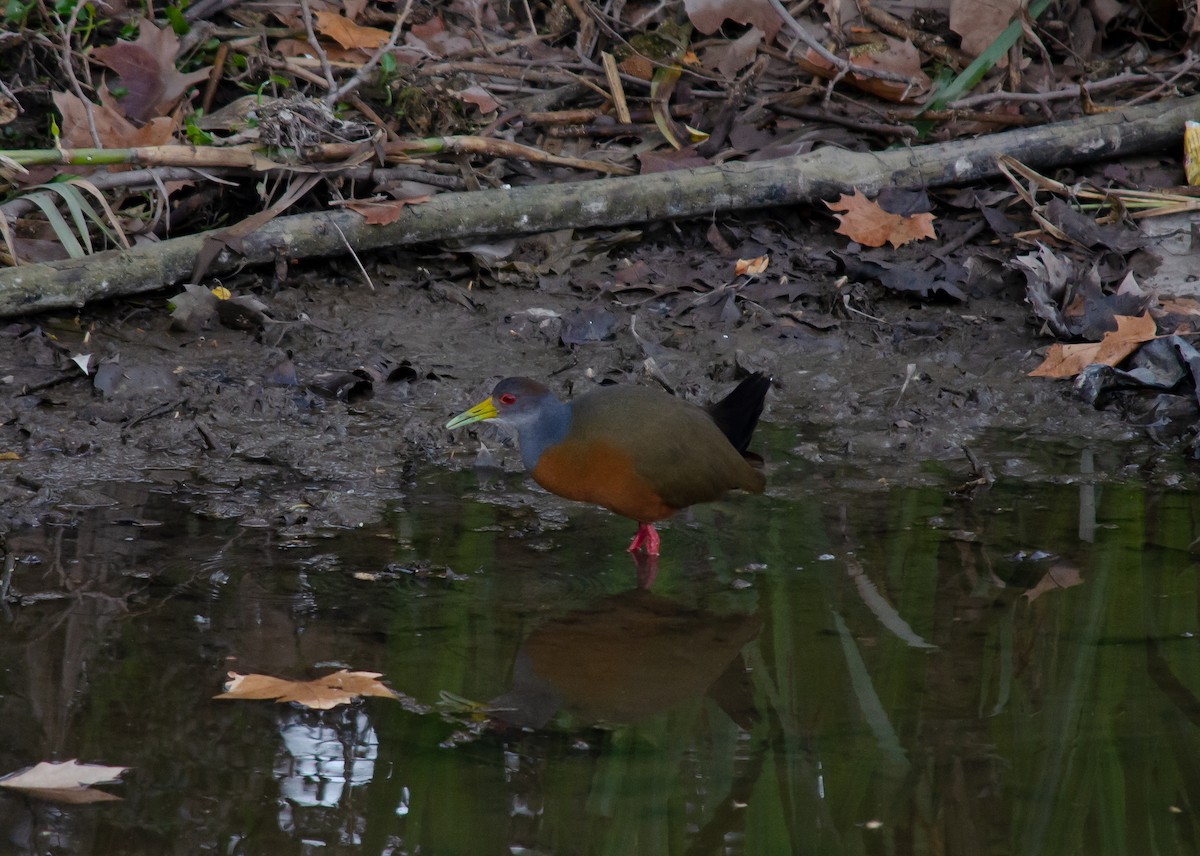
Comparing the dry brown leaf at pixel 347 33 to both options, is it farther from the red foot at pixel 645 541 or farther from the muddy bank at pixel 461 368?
the red foot at pixel 645 541

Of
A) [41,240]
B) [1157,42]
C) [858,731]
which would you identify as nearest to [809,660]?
[858,731]

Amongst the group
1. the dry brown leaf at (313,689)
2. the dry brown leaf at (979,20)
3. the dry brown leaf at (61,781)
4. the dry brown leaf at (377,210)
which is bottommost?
the dry brown leaf at (61,781)

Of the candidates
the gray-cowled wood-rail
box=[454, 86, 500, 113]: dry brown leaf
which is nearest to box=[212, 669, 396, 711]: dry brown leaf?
the gray-cowled wood-rail

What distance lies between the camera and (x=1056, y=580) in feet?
13.0

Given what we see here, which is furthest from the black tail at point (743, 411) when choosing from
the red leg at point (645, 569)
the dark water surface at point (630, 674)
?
the red leg at point (645, 569)

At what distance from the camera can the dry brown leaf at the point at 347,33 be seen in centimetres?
676

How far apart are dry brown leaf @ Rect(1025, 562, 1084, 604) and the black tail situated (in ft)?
3.67

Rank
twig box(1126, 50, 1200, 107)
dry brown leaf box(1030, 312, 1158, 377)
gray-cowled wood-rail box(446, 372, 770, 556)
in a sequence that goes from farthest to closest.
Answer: twig box(1126, 50, 1200, 107)
dry brown leaf box(1030, 312, 1158, 377)
gray-cowled wood-rail box(446, 372, 770, 556)

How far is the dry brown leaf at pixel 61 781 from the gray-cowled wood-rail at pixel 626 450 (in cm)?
181

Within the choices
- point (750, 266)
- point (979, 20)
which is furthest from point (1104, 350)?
point (979, 20)

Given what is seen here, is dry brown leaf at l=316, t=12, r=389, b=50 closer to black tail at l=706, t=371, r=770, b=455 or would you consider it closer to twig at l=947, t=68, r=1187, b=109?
twig at l=947, t=68, r=1187, b=109

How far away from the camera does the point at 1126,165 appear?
21.9 feet

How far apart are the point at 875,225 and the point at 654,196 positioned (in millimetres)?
1090

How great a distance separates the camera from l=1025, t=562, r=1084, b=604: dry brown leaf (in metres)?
3.88
